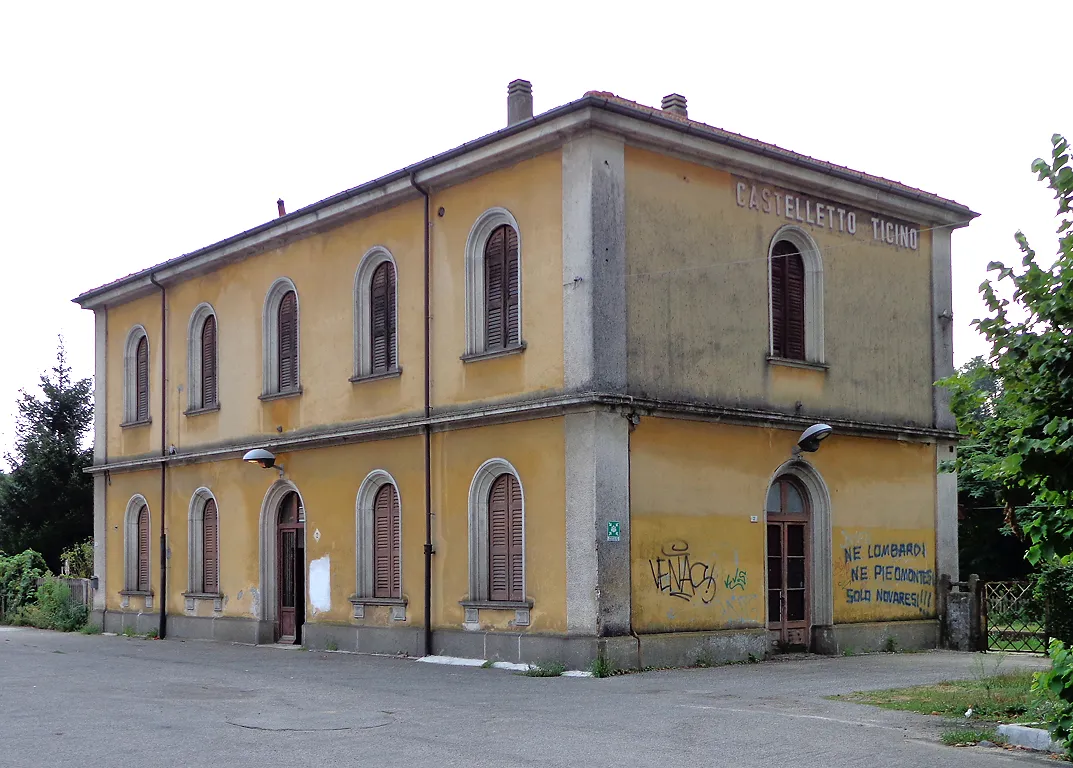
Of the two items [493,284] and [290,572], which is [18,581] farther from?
[493,284]

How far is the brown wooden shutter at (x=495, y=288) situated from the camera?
18.9 meters

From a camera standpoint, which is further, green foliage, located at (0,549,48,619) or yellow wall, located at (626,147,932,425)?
green foliage, located at (0,549,48,619)

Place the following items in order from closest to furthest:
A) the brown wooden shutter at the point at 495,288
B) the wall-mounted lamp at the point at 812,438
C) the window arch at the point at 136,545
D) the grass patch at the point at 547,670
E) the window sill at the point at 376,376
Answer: the grass patch at the point at 547,670 → the brown wooden shutter at the point at 495,288 → the wall-mounted lamp at the point at 812,438 → the window sill at the point at 376,376 → the window arch at the point at 136,545

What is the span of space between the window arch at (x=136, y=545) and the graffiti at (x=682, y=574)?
1463 centimetres

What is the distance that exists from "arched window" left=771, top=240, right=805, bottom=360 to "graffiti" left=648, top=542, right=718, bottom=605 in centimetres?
371

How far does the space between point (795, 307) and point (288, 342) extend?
30.7ft

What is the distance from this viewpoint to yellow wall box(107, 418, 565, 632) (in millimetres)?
17672

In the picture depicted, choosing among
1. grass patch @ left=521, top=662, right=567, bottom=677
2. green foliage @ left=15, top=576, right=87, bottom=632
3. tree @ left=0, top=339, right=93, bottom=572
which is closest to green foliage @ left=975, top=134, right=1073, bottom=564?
grass patch @ left=521, top=662, right=567, bottom=677

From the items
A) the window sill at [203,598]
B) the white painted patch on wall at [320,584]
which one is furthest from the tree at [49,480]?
the white painted patch on wall at [320,584]

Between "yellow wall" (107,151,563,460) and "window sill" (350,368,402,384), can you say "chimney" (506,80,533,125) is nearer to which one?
"yellow wall" (107,151,563,460)

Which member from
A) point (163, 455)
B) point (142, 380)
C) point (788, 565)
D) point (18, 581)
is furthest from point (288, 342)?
point (18, 581)

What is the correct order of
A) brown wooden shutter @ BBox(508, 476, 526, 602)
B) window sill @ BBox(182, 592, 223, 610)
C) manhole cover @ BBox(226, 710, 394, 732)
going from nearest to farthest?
manhole cover @ BBox(226, 710, 394, 732), brown wooden shutter @ BBox(508, 476, 526, 602), window sill @ BBox(182, 592, 223, 610)

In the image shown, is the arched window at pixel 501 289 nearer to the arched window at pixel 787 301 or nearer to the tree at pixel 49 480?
the arched window at pixel 787 301

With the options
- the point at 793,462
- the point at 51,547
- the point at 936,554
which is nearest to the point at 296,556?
the point at 793,462
